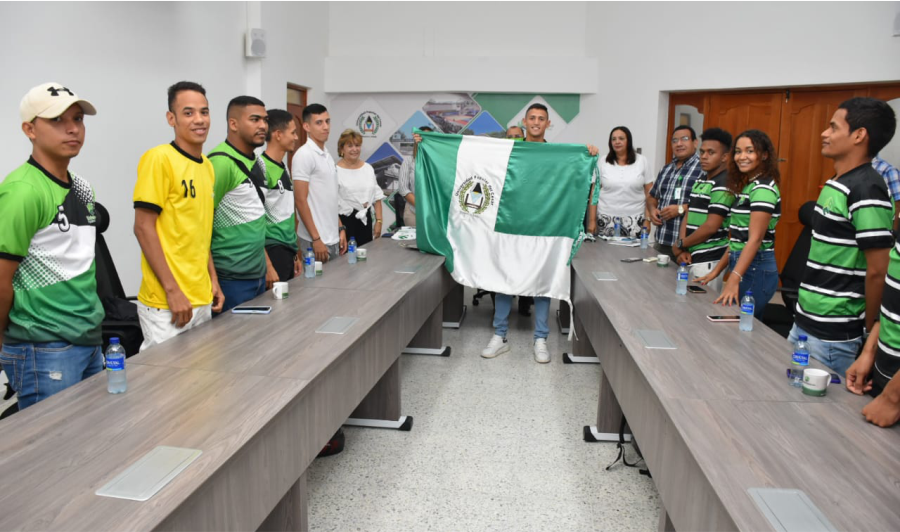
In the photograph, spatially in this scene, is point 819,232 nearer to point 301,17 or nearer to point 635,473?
point 635,473

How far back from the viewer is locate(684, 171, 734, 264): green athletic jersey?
12.2 feet

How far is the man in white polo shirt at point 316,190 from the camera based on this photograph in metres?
4.00

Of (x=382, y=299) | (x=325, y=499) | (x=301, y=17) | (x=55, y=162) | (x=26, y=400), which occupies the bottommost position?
(x=325, y=499)

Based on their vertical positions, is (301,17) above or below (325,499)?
above

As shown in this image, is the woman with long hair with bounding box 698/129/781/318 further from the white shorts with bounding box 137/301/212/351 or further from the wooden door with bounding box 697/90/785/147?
the wooden door with bounding box 697/90/785/147

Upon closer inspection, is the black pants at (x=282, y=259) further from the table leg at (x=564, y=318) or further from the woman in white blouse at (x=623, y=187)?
the woman in white blouse at (x=623, y=187)

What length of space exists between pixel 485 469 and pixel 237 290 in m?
1.43

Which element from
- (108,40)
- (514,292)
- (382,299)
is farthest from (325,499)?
(108,40)

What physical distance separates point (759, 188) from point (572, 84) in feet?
15.3

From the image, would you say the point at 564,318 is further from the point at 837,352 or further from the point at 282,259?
the point at 837,352

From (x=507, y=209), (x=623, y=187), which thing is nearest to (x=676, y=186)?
(x=623, y=187)

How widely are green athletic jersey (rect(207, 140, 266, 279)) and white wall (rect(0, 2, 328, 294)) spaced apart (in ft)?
4.98

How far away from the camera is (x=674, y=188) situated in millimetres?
4477

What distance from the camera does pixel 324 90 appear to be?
768 cm
